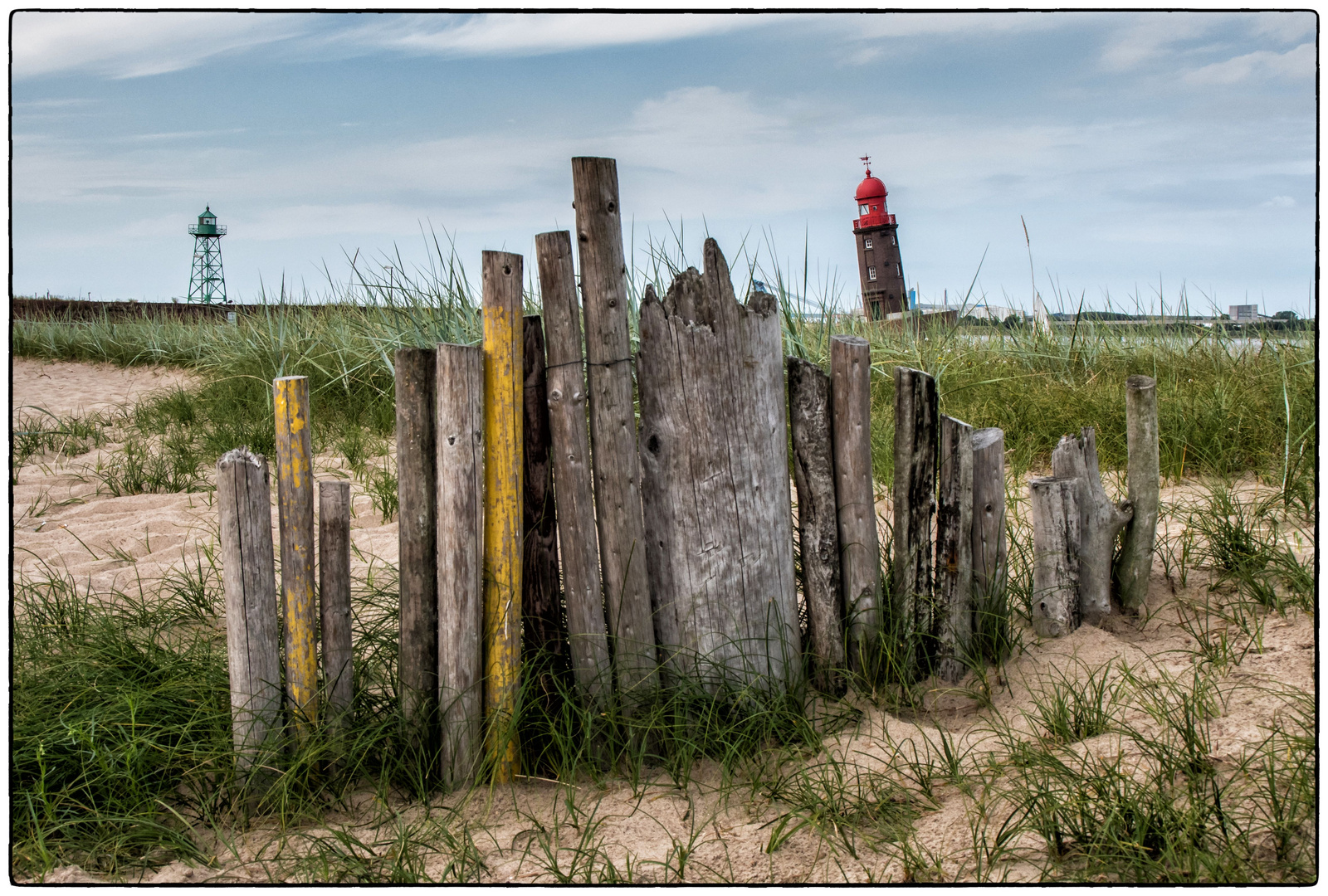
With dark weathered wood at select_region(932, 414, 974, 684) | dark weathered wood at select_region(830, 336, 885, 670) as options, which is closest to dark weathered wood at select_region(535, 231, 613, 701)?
dark weathered wood at select_region(830, 336, 885, 670)

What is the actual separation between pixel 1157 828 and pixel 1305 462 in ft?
9.42

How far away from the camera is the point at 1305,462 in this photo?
418cm

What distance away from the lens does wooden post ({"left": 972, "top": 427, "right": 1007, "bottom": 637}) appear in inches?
118

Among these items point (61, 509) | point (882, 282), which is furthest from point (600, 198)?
point (882, 282)

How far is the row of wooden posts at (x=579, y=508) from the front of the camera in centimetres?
244

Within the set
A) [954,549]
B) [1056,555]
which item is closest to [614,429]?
[954,549]

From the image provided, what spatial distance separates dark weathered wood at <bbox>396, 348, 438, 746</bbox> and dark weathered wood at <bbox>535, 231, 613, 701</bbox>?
33cm

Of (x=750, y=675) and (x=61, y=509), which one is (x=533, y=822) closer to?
(x=750, y=675)

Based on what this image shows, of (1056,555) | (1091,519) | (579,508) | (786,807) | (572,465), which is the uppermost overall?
(572,465)

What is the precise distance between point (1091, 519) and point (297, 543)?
254cm

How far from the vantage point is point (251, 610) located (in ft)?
8.15

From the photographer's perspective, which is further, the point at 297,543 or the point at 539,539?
the point at 539,539

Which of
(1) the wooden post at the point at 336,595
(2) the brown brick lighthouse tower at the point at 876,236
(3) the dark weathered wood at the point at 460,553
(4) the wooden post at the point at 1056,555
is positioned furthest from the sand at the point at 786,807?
(2) the brown brick lighthouse tower at the point at 876,236

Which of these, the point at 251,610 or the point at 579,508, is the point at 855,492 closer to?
the point at 579,508
